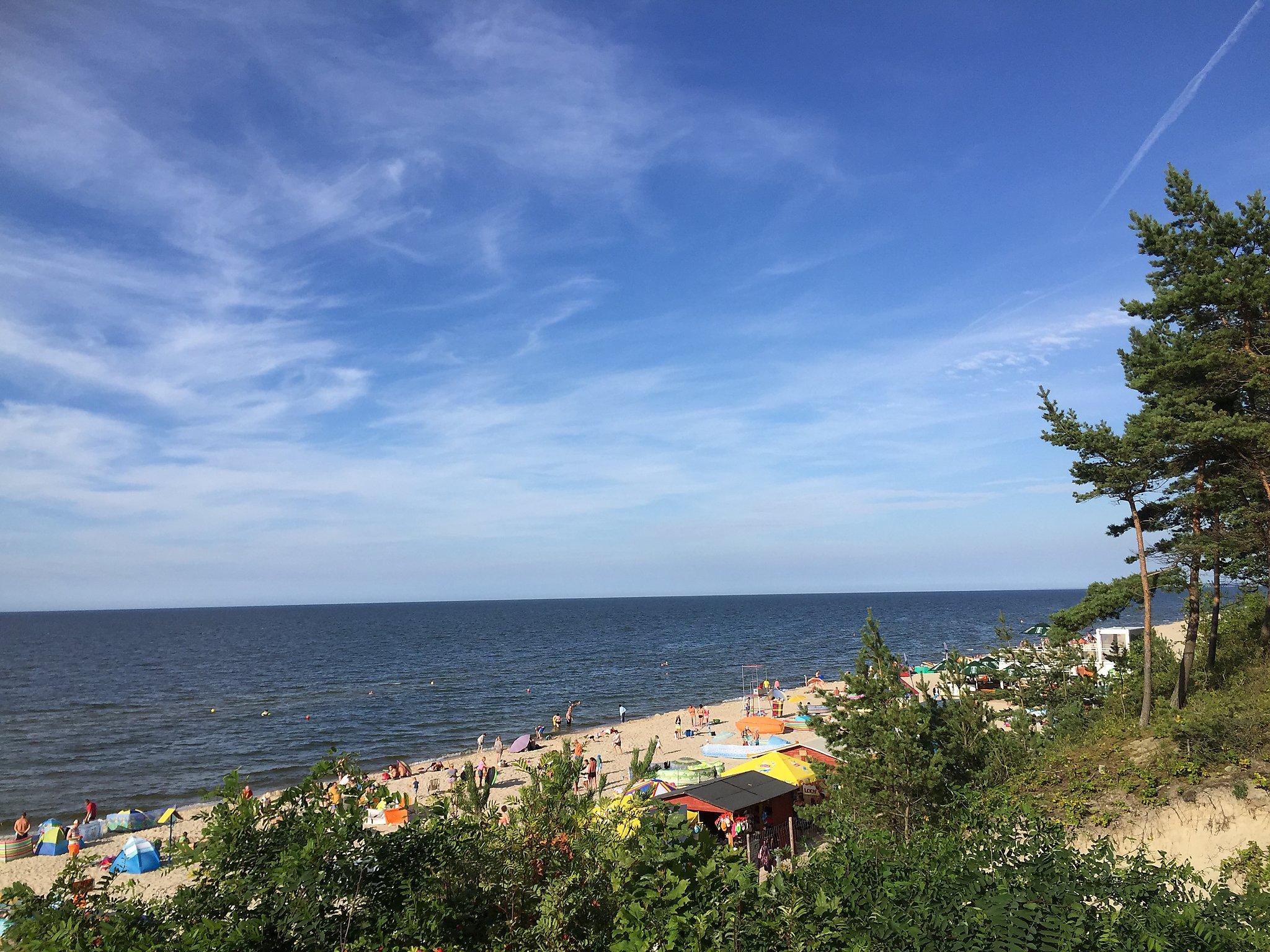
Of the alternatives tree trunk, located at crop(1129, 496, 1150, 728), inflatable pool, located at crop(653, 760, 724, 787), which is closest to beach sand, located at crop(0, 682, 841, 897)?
inflatable pool, located at crop(653, 760, 724, 787)

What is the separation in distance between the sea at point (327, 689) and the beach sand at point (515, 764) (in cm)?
291

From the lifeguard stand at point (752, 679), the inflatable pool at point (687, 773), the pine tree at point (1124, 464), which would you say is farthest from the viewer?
the lifeguard stand at point (752, 679)

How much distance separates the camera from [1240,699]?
14.2 m

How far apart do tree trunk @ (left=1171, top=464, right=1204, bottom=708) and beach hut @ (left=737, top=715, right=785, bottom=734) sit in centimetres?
1748

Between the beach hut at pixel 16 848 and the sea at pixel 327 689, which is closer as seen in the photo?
the beach hut at pixel 16 848

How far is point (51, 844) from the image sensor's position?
2300 cm

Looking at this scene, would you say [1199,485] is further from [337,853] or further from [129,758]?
[129,758]

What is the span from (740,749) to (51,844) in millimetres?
24214

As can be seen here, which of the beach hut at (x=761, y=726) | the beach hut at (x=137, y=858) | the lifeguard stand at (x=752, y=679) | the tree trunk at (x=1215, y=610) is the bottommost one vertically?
the lifeguard stand at (x=752, y=679)

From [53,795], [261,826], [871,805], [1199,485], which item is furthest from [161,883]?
[1199,485]

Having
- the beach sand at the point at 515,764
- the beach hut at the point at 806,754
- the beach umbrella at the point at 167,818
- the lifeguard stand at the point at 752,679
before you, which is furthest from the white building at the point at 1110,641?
the beach umbrella at the point at 167,818

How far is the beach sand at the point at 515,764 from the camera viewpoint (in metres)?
20.6

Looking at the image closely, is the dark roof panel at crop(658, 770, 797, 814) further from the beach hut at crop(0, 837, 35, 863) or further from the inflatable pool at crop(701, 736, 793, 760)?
the beach hut at crop(0, 837, 35, 863)

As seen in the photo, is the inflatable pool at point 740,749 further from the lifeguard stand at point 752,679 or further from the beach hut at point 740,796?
the lifeguard stand at point 752,679
